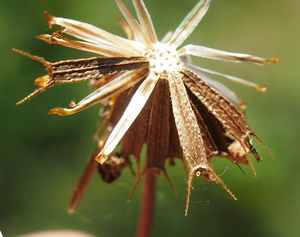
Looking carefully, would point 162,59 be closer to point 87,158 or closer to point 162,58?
point 162,58

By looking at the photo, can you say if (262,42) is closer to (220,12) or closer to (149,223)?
(220,12)

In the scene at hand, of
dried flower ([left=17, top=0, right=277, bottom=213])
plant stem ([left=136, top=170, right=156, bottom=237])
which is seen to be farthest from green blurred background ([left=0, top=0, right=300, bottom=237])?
dried flower ([left=17, top=0, right=277, bottom=213])

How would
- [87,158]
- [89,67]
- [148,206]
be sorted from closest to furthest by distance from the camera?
[89,67]
[148,206]
[87,158]

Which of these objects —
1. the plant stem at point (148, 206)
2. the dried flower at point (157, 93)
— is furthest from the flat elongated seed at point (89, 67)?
the plant stem at point (148, 206)

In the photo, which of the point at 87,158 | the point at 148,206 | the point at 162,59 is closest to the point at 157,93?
the point at 162,59

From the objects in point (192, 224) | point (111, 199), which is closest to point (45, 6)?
point (111, 199)

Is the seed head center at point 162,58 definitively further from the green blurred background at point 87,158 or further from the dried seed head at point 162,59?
the green blurred background at point 87,158
